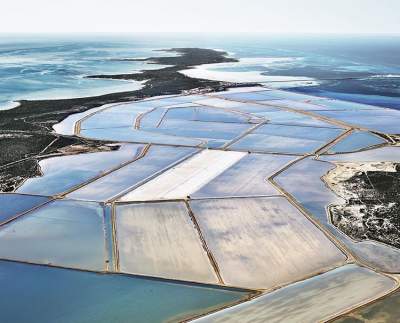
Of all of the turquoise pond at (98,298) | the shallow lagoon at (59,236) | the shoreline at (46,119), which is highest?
the shoreline at (46,119)

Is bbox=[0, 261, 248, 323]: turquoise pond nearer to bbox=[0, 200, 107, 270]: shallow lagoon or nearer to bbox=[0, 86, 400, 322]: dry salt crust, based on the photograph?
Answer: bbox=[0, 86, 400, 322]: dry salt crust

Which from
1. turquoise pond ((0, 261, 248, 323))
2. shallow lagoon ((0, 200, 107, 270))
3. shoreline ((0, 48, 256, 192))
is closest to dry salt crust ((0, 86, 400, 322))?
shallow lagoon ((0, 200, 107, 270))

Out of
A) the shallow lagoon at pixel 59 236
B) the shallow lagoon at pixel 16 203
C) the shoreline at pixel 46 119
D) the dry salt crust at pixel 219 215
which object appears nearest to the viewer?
the dry salt crust at pixel 219 215

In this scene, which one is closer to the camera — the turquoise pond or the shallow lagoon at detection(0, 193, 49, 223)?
the turquoise pond

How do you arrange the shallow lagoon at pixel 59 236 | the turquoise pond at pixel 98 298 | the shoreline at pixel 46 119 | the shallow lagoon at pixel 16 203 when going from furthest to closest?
the shoreline at pixel 46 119
the shallow lagoon at pixel 16 203
the shallow lagoon at pixel 59 236
the turquoise pond at pixel 98 298

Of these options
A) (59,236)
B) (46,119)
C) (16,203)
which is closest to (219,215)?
(59,236)

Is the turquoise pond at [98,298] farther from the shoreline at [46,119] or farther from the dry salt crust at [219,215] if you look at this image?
the shoreline at [46,119]

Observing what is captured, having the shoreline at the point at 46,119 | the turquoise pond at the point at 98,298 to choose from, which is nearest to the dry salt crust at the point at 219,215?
the turquoise pond at the point at 98,298

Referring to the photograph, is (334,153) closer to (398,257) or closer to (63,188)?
(398,257)

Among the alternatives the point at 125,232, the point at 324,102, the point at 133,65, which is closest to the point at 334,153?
the point at 125,232
